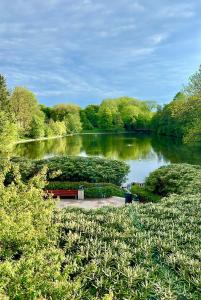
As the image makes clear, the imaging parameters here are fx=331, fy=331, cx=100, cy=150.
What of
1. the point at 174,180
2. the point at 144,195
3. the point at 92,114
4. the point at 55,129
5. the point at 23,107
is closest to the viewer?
the point at 174,180

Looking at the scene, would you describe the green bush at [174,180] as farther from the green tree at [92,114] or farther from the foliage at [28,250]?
the green tree at [92,114]

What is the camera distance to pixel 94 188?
18.4 meters

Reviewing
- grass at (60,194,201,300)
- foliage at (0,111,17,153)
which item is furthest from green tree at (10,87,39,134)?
grass at (60,194,201,300)

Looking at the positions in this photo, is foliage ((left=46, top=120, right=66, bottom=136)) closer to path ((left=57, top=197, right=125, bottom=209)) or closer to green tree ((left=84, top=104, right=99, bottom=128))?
green tree ((left=84, top=104, right=99, bottom=128))

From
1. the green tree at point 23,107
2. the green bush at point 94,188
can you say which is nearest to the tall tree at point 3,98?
the green tree at point 23,107

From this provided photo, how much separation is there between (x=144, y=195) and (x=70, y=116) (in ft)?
304

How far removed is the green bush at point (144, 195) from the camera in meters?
17.7

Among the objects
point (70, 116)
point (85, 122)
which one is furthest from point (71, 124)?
point (85, 122)

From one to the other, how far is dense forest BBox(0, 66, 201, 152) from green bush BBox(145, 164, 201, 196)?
41.7 feet

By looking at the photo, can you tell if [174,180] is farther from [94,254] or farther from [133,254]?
[94,254]

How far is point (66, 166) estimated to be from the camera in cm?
2091

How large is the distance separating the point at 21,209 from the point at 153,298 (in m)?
3.29

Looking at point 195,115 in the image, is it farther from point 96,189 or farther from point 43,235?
point 43,235

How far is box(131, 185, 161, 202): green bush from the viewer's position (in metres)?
17.7
